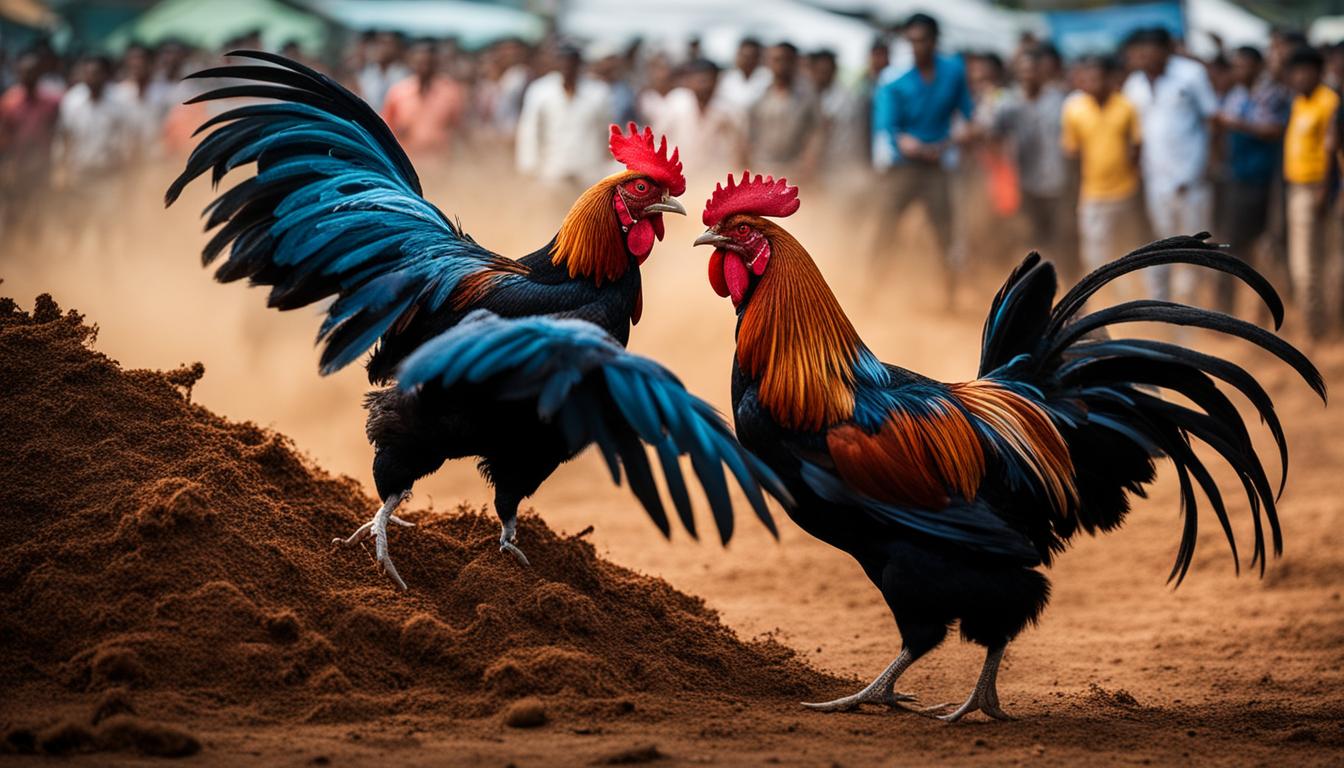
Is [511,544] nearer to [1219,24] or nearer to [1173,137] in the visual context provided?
[1173,137]

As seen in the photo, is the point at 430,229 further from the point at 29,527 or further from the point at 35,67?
the point at 35,67

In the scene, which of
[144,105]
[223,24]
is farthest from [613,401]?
[223,24]

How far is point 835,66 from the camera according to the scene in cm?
1612

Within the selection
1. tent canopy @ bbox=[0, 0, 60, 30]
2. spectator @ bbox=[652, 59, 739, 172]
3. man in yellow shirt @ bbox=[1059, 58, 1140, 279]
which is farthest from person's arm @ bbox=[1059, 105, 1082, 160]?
tent canopy @ bbox=[0, 0, 60, 30]

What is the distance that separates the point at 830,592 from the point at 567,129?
26.3ft

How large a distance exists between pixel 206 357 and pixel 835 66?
7.72m

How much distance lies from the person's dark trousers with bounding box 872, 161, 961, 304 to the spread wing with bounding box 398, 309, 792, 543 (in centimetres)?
1032

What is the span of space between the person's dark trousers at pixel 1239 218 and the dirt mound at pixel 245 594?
32.6 feet

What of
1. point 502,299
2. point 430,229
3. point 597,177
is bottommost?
point 502,299

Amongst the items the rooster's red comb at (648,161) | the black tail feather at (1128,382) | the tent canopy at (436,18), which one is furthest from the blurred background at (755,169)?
the tent canopy at (436,18)

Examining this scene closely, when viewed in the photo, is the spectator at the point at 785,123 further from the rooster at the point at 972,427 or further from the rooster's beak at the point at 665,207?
the rooster at the point at 972,427

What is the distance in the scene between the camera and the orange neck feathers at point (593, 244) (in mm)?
5965

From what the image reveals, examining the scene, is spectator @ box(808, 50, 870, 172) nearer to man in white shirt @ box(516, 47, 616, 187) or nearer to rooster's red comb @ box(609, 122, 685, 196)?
man in white shirt @ box(516, 47, 616, 187)

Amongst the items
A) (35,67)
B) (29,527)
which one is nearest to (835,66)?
(35,67)
